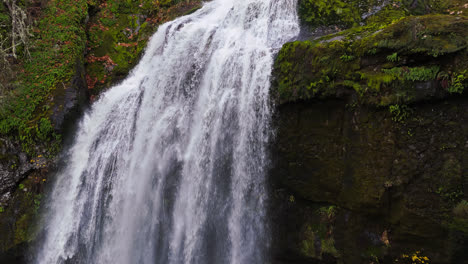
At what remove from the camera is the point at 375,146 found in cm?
477

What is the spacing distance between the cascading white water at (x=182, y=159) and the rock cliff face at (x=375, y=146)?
0.78 metres

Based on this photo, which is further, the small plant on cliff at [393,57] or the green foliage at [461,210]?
the small plant on cliff at [393,57]

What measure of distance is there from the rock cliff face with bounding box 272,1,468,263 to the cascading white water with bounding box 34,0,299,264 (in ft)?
2.57

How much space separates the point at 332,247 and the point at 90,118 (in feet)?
27.2

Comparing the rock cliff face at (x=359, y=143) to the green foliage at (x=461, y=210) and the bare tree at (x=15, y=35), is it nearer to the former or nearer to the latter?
the green foliage at (x=461, y=210)

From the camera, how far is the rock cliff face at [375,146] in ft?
13.5

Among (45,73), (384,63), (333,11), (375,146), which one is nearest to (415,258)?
(375,146)

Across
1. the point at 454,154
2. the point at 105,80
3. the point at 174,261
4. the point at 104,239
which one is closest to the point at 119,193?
the point at 104,239

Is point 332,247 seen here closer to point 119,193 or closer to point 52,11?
point 119,193

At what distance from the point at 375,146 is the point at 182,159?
4547mm

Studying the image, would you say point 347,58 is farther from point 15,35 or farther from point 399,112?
point 15,35

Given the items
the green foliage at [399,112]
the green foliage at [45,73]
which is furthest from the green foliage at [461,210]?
the green foliage at [45,73]

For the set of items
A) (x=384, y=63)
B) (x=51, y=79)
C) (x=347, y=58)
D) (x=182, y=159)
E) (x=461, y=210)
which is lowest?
(x=461, y=210)

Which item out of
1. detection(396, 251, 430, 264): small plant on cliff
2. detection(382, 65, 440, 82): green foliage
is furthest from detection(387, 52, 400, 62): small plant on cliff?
detection(396, 251, 430, 264): small plant on cliff
